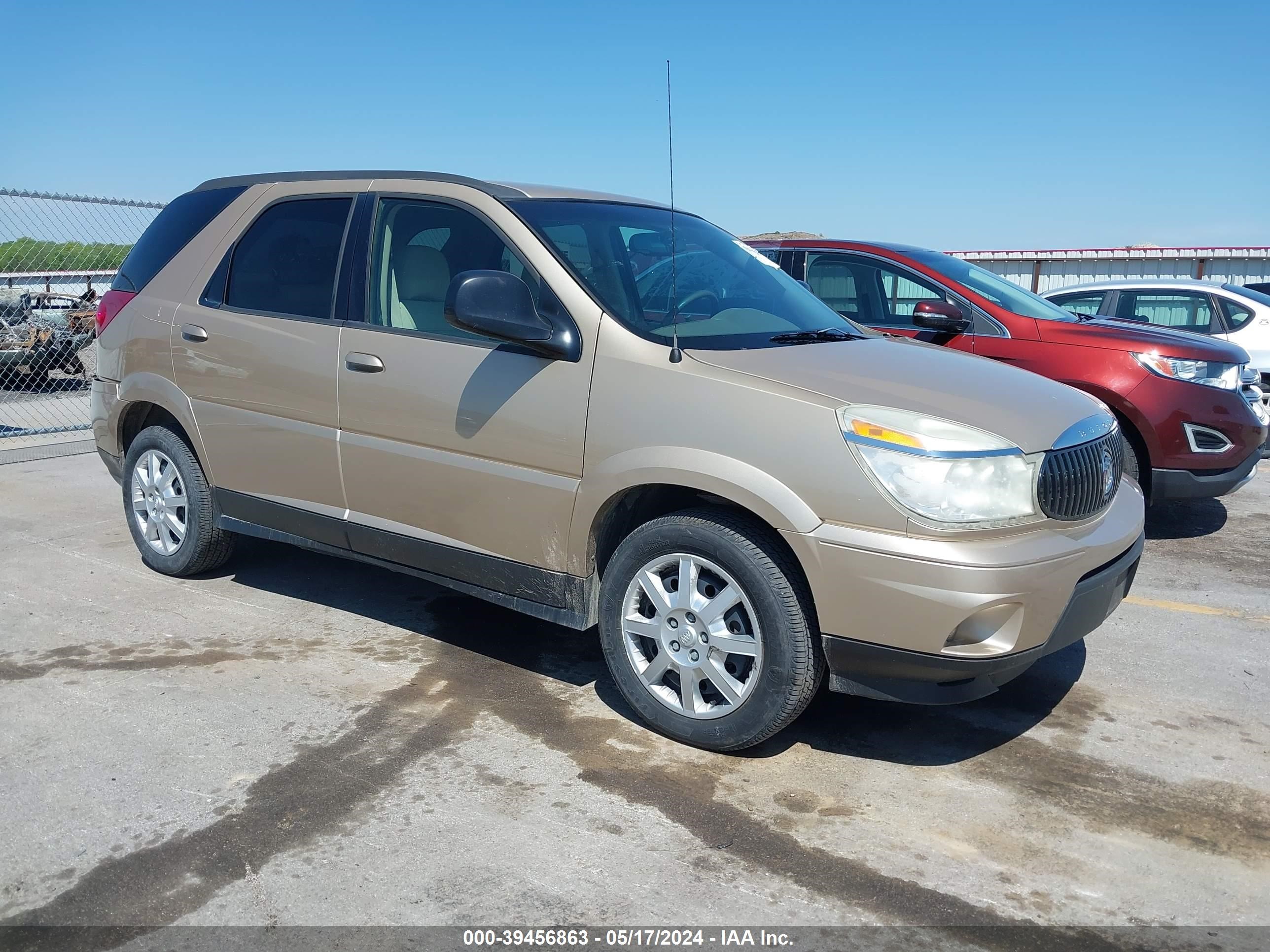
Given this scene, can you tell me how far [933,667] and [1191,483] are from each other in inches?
153

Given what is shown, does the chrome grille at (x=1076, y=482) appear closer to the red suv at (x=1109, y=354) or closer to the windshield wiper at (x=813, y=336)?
the windshield wiper at (x=813, y=336)

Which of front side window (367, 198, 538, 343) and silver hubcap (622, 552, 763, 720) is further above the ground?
front side window (367, 198, 538, 343)

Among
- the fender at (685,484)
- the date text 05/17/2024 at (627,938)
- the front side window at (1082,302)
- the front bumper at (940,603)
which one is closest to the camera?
the date text 05/17/2024 at (627,938)

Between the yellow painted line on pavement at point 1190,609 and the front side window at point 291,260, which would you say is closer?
the front side window at point 291,260

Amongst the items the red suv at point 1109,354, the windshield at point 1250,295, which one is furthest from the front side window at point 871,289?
the windshield at point 1250,295

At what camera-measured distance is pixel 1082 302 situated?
9898 mm

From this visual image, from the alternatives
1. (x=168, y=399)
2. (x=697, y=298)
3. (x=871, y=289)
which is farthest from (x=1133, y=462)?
(x=168, y=399)

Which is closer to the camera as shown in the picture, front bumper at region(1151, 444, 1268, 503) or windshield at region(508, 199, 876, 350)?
windshield at region(508, 199, 876, 350)

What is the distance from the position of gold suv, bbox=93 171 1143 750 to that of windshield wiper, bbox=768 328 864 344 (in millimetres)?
23

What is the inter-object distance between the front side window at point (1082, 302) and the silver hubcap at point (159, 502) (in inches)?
304

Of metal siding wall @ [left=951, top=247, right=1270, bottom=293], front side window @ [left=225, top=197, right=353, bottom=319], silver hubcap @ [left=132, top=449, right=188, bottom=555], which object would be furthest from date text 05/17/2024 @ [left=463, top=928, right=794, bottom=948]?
metal siding wall @ [left=951, top=247, right=1270, bottom=293]

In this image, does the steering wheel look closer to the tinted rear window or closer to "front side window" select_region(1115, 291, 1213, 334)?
the tinted rear window

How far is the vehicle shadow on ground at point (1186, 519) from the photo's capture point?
22.4 feet

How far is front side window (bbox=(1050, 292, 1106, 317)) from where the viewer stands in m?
9.73
